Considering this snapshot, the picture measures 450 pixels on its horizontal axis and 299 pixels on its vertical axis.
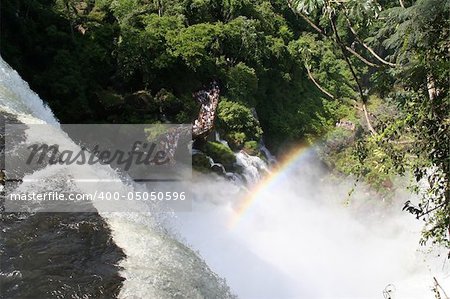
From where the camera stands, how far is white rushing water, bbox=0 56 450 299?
19.5 ft

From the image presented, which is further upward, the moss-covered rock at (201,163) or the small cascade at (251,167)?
the small cascade at (251,167)

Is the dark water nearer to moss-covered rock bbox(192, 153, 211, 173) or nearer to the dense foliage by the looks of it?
moss-covered rock bbox(192, 153, 211, 173)

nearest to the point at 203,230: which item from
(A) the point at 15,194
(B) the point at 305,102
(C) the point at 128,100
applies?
(C) the point at 128,100

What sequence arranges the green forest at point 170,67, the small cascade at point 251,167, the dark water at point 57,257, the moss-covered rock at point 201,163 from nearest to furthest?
the dark water at point 57,257 < the moss-covered rock at point 201,163 < the green forest at point 170,67 < the small cascade at point 251,167

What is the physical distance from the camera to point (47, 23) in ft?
53.4

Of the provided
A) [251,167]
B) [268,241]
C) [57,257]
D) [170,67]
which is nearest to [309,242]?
[268,241]

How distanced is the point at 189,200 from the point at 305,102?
38.0ft

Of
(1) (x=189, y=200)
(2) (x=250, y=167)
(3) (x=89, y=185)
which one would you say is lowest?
(3) (x=89, y=185)

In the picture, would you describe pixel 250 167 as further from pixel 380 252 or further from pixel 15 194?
pixel 15 194

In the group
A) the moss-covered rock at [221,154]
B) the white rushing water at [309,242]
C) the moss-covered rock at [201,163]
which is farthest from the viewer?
the moss-covered rock at [221,154]

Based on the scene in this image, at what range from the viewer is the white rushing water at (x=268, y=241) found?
595cm

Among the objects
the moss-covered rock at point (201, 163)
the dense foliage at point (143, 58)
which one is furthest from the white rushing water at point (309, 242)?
the dense foliage at point (143, 58)

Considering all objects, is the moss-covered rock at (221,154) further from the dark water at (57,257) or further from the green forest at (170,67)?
the dark water at (57,257)

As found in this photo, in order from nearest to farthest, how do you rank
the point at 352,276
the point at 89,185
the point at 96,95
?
the point at 89,185, the point at 352,276, the point at 96,95
